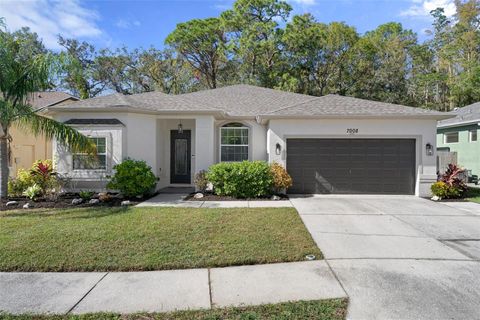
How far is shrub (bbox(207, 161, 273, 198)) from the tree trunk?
6430 millimetres

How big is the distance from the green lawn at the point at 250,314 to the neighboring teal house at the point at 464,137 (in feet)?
52.0

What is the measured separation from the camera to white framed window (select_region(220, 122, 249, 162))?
44.0ft

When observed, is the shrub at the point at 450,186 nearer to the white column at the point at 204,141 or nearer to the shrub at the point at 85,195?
the white column at the point at 204,141

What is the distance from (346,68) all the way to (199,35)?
13643 millimetres

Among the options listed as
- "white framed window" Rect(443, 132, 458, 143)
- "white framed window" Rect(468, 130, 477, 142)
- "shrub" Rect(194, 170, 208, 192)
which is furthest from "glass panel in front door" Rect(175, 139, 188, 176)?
"white framed window" Rect(443, 132, 458, 143)

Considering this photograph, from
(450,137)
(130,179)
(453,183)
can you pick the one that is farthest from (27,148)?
(450,137)

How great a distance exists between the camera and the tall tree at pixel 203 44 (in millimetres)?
27641

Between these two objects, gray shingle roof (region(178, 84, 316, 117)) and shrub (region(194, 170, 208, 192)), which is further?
gray shingle roof (region(178, 84, 316, 117))

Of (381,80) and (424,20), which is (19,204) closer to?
(381,80)

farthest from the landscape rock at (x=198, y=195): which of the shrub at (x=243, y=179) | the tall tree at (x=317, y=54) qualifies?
the tall tree at (x=317, y=54)

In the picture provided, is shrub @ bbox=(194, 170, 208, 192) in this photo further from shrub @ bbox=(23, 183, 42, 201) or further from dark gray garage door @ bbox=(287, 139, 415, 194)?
shrub @ bbox=(23, 183, 42, 201)

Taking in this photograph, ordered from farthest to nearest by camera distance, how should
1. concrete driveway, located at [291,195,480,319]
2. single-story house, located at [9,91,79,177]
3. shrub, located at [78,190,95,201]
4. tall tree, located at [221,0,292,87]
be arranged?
1. tall tree, located at [221,0,292,87]
2. single-story house, located at [9,91,79,177]
3. shrub, located at [78,190,95,201]
4. concrete driveway, located at [291,195,480,319]

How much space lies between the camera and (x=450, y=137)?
18.9m

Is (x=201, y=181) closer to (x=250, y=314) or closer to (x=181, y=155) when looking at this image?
(x=181, y=155)
